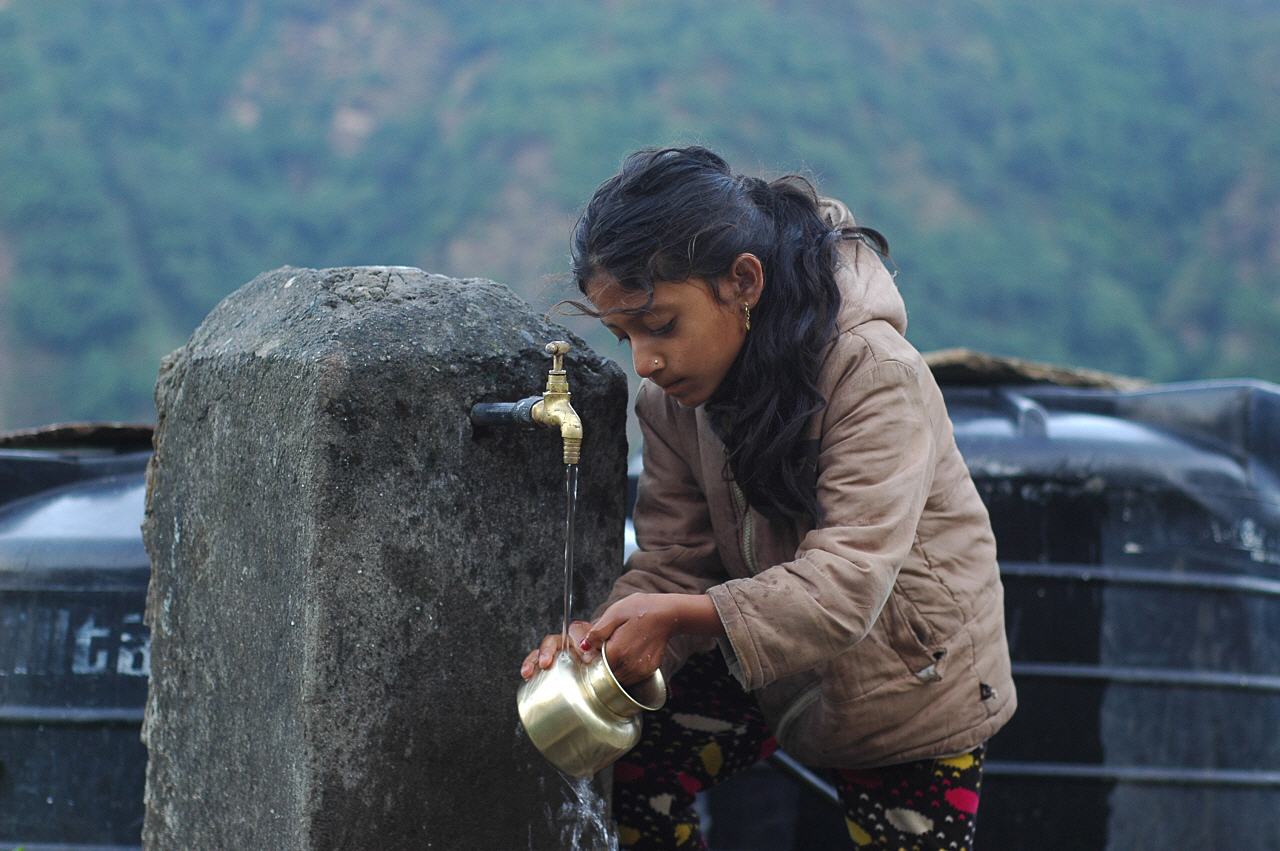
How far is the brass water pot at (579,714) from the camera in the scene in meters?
1.46

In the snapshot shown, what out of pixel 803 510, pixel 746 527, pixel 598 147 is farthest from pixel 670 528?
pixel 598 147

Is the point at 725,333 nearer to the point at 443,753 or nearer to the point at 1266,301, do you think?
the point at 443,753

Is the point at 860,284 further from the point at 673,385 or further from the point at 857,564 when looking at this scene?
the point at 857,564

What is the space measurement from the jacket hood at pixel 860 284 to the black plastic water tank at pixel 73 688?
1.66 metres

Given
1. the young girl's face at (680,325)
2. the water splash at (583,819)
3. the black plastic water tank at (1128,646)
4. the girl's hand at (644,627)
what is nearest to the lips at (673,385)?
the young girl's face at (680,325)

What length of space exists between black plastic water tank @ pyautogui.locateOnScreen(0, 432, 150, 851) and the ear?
5.10ft

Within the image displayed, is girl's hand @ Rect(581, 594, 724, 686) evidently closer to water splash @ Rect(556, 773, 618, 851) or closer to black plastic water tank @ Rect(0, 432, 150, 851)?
water splash @ Rect(556, 773, 618, 851)

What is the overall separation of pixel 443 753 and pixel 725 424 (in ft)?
2.05

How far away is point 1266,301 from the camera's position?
27047 mm

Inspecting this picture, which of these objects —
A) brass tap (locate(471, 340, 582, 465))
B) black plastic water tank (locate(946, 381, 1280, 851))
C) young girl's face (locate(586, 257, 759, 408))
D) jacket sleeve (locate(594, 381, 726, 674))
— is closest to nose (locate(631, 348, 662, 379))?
young girl's face (locate(586, 257, 759, 408))


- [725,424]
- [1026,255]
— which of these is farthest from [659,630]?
[1026,255]

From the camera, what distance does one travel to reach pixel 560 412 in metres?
1.53

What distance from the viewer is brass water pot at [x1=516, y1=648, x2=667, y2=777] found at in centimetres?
146

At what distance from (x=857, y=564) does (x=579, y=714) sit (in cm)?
39
